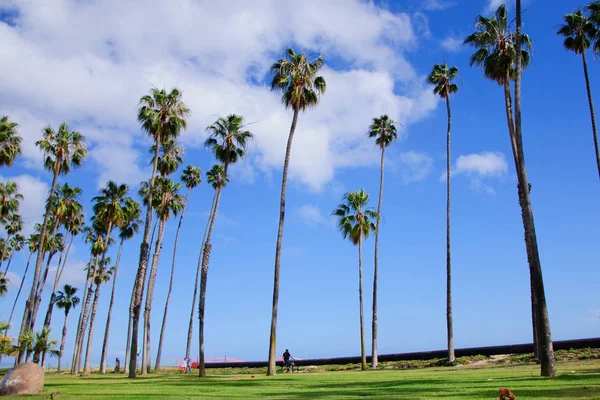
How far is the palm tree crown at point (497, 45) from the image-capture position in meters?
23.8

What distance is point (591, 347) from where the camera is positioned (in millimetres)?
31344

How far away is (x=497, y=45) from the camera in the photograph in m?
24.7

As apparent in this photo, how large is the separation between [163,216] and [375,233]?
19941 mm

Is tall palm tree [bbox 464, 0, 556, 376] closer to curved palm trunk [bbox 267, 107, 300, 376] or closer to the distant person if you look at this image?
curved palm trunk [bbox 267, 107, 300, 376]

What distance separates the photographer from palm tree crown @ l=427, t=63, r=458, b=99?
43.2 m

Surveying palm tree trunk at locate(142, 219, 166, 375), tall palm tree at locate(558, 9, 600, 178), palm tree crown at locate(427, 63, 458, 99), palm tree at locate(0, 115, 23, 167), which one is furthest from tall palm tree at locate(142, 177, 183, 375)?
tall palm tree at locate(558, 9, 600, 178)

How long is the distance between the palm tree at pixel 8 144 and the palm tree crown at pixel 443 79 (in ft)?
110

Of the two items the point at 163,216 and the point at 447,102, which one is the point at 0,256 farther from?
the point at 447,102

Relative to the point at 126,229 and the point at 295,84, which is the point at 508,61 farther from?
the point at 126,229

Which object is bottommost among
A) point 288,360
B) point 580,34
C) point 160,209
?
point 288,360

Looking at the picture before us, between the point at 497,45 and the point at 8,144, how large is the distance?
3300 centimetres

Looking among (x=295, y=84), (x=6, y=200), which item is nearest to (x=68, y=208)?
(x=6, y=200)

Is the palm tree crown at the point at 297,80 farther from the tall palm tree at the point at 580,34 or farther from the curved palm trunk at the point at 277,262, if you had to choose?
the tall palm tree at the point at 580,34

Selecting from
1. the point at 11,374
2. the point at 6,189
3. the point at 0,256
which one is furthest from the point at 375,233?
the point at 0,256
